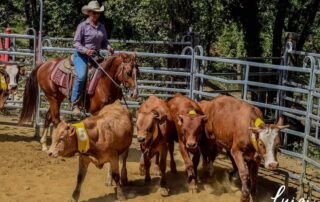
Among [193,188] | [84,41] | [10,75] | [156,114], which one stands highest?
[84,41]

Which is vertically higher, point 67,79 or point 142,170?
point 67,79

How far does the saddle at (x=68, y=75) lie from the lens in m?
8.14

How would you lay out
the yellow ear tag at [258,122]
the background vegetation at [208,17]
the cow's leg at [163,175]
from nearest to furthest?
the yellow ear tag at [258,122]
the cow's leg at [163,175]
the background vegetation at [208,17]

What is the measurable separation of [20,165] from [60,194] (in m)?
1.58

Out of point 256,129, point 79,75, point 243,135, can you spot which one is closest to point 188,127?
point 243,135

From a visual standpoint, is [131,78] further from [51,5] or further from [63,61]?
[51,5]

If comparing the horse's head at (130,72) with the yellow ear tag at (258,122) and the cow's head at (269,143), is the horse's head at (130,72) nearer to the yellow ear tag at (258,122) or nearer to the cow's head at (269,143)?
the yellow ear tag at (258,122)

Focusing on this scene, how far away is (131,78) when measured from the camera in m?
7.53

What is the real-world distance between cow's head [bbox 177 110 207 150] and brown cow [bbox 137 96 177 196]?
306 mm

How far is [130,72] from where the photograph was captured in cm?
754

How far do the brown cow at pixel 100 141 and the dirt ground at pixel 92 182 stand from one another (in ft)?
1.48

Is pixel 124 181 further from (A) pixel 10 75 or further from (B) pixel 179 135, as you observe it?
(A) pixel 10 75

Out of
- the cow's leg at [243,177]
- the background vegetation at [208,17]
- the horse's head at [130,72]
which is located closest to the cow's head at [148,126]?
the horse's head at [130,72]

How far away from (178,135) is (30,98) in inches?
148
